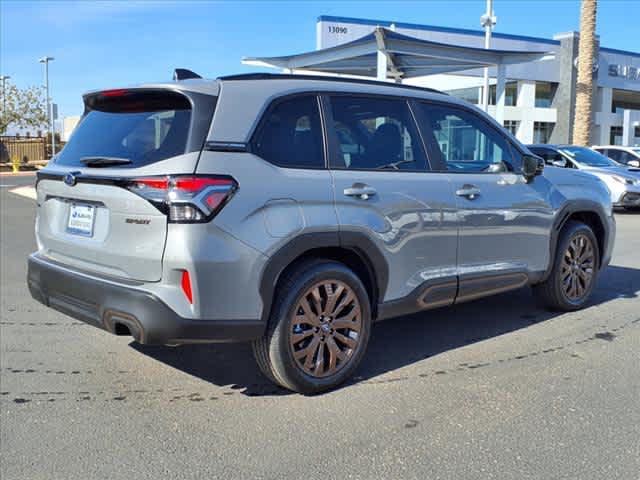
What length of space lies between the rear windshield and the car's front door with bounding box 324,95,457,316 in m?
1.00

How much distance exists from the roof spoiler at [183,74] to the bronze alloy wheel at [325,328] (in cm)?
156

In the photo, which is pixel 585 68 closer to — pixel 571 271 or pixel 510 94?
pixel 510 94

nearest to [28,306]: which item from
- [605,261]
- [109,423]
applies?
[109,423]

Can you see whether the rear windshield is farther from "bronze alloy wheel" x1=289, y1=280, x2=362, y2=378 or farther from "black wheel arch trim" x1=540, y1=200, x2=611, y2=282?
"black wheel arch trim" x1=540, y1=200, x2=611, y2=282

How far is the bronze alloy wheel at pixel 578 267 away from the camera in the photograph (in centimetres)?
593

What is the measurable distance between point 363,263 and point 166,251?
1375 mm

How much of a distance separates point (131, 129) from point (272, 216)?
41.0 inches

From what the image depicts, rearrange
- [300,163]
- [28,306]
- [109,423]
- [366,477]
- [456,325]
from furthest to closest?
[28,306] < [456,325] < [300,163] < [109,423] < [366,477]

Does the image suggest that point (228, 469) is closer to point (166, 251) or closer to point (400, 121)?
point (166, 251)

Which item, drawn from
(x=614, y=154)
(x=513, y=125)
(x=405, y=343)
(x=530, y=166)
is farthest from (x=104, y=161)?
(x=513, y=125)

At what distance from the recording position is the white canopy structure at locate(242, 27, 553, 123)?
56.0 ft

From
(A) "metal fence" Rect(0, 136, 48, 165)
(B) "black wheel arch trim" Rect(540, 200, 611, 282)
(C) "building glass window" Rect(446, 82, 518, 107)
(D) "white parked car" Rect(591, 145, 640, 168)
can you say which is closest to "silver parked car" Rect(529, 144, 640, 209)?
(D) "white parked car" Rect(591, 145, 640, 168)

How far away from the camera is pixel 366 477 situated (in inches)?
121

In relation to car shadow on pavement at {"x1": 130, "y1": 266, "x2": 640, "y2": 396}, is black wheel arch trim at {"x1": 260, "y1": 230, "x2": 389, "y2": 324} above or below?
above
